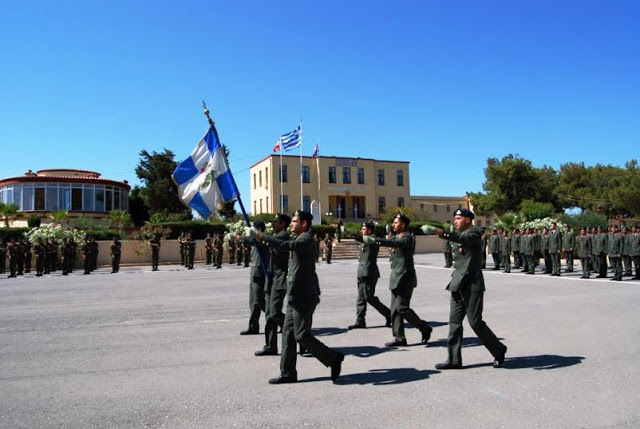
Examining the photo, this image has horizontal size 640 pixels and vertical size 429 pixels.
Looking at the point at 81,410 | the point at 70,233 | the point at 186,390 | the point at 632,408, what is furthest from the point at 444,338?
the point at 70,233

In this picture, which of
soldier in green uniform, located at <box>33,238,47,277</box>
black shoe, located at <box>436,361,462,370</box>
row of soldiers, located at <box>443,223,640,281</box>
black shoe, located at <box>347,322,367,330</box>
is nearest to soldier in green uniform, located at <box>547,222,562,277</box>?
row of soldiers, located at <box>443,223,640,281</box>

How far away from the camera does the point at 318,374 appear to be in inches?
230

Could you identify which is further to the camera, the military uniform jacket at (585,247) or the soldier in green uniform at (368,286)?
the military uniform jacket at (585,247)

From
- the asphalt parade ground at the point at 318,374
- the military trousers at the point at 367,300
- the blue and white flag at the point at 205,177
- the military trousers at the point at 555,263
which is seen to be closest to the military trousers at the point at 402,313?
the asphalt parade ground at the point at 318,374

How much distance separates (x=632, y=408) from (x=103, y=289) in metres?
14.8

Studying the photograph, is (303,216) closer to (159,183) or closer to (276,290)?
(276,290)

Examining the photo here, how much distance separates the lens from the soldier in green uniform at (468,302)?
19.2 ft

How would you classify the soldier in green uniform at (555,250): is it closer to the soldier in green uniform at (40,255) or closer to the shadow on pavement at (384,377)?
the shadow on pavement at (384,377)

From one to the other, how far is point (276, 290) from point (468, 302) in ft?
7.82

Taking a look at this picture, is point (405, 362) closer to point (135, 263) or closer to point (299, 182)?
point (135, 263)

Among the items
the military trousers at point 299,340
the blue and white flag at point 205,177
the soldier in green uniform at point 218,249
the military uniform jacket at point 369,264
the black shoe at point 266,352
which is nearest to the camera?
the military trousers at point 299,340

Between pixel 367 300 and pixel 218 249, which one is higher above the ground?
pixel 218 249

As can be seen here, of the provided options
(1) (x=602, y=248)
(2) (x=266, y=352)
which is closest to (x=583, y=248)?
(1) (x=602, y=248)

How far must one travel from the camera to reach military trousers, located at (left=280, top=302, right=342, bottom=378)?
5305 mm
